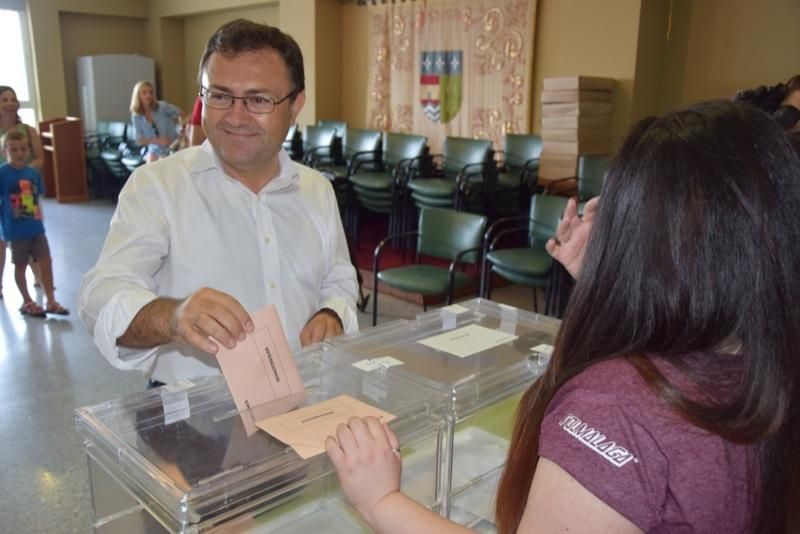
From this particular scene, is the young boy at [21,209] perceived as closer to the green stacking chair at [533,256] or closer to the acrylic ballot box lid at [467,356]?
the green stacking chair at [533,256]

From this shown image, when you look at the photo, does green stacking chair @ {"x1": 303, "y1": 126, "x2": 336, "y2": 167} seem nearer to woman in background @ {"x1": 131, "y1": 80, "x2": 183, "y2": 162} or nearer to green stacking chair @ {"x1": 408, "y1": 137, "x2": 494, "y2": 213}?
green stacking chair @ {"x1": 408, "y1": 137, "x2": 494, "y2": 213}

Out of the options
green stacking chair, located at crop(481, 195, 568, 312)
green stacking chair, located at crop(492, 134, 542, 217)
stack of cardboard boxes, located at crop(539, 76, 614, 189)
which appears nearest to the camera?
green stacking chair, located at crop(481, 195, 568, 312)

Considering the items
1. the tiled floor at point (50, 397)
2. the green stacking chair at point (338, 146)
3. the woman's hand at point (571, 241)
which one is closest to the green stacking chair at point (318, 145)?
the green stacking chair at point (338, 146)

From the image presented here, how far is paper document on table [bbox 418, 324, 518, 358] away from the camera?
1.41 metres

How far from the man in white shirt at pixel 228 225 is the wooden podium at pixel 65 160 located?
8.24 m

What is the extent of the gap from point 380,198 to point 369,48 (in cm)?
257

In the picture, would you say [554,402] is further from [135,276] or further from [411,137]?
[411,137]

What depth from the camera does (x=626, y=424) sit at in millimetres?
616

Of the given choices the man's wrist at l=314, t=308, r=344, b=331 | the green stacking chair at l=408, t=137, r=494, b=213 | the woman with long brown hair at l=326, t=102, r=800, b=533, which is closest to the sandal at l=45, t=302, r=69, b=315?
the green stacking chair at l=408, t=137, r=494, b=213

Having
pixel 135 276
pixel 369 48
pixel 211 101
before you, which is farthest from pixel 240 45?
pixel 369 48

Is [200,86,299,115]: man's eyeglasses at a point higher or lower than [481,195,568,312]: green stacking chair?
higher

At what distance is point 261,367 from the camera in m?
1.09

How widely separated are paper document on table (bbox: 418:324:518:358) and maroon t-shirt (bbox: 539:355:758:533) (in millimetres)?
739

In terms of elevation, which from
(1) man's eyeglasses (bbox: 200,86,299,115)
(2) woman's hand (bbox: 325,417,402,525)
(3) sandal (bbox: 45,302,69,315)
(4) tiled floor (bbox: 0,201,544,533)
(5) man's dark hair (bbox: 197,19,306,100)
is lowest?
(4) tiled floor (bbox: 0,201,544,533)
